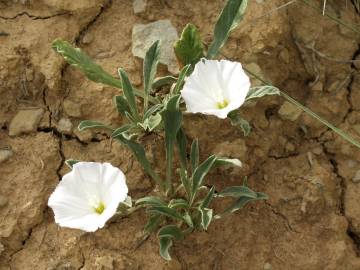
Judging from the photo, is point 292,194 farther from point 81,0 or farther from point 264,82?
point 81,0

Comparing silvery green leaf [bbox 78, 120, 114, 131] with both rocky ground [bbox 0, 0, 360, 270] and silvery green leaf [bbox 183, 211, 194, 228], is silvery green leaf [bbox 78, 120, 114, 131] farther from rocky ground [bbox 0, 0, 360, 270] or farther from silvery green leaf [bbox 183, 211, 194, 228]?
silvery green leaf [bbox 183, 211, 194, 228]

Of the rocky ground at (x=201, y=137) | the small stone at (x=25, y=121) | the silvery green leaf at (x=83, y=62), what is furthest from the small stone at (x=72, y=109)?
the silvery green leaf at (x=83, y=62)

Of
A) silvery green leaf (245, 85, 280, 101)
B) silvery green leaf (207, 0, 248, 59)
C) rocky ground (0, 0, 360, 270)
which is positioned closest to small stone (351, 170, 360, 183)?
rocky ground (0, 0, 360, 270)

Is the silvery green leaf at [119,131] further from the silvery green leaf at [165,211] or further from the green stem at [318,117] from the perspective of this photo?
the green stem at [318,117]

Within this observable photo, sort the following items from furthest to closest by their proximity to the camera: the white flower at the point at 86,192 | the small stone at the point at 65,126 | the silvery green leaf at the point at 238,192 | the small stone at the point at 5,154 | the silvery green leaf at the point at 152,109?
the small stone at the point at 65,126, the small stone at the point at 5,154, the silvery green leaf at the point at 152,109, the silvery green leaf at the point at 238,192, the white flower at the point at 86,192

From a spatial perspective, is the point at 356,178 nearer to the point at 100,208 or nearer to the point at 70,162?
the point at 100,208

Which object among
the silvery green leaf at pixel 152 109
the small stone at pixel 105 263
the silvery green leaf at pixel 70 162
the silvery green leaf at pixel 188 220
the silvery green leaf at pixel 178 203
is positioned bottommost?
the small stone at pixel 105 263
